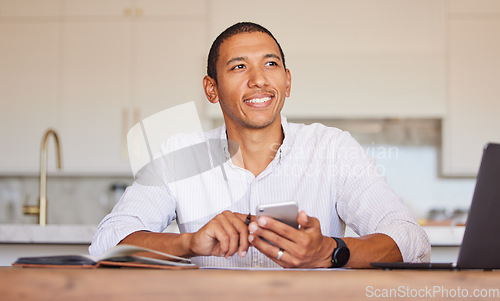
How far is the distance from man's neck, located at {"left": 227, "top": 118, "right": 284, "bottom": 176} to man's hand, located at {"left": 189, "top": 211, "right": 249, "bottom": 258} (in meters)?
0.63

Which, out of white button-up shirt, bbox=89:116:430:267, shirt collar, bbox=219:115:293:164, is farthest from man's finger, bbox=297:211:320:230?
shirt collar, bbox=219:115:293:164

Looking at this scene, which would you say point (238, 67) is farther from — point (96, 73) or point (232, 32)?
point (96, 73)

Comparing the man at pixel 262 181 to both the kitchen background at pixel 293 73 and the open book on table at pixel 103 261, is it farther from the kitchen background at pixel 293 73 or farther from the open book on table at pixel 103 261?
the kitchen background at pixel 293 73

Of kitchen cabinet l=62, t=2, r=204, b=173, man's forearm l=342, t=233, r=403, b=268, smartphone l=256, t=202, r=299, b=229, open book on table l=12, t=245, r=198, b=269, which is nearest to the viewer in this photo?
open book on table l=12, t=245, r=198, b=269

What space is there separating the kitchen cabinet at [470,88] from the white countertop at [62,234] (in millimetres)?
1646

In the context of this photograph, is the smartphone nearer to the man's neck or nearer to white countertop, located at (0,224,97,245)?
the man's neck

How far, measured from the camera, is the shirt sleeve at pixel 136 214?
138 cm

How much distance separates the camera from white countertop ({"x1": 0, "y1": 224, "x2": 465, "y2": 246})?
1962 mm

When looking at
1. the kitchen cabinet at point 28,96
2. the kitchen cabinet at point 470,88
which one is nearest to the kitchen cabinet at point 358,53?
the kitchen cabinet at point 470,88

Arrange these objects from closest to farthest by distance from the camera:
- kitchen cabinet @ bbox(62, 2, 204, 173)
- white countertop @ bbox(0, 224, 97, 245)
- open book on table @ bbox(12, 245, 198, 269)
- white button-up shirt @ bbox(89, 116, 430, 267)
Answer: open book on table @ bbox(12, 245, 198, 269), white button-up shirt @ bbox(89, 116, 430, 267), white countertop @ bbox(0, 224, 97, 245), kitchen cabinet @ bbox(62, 2, 204, 173)

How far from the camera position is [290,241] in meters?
1.02

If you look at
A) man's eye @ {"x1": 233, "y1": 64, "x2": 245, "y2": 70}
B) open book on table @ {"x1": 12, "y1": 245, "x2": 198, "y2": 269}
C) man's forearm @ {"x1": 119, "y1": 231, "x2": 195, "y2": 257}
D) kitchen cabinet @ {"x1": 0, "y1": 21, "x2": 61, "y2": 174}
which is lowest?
open book on table @ {"x1": 12, "y1": 245, "x2": 198, "y2": 269}

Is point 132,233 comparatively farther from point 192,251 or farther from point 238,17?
point 238,17

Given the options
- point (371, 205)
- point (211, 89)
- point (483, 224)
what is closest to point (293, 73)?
point (211, 89)
